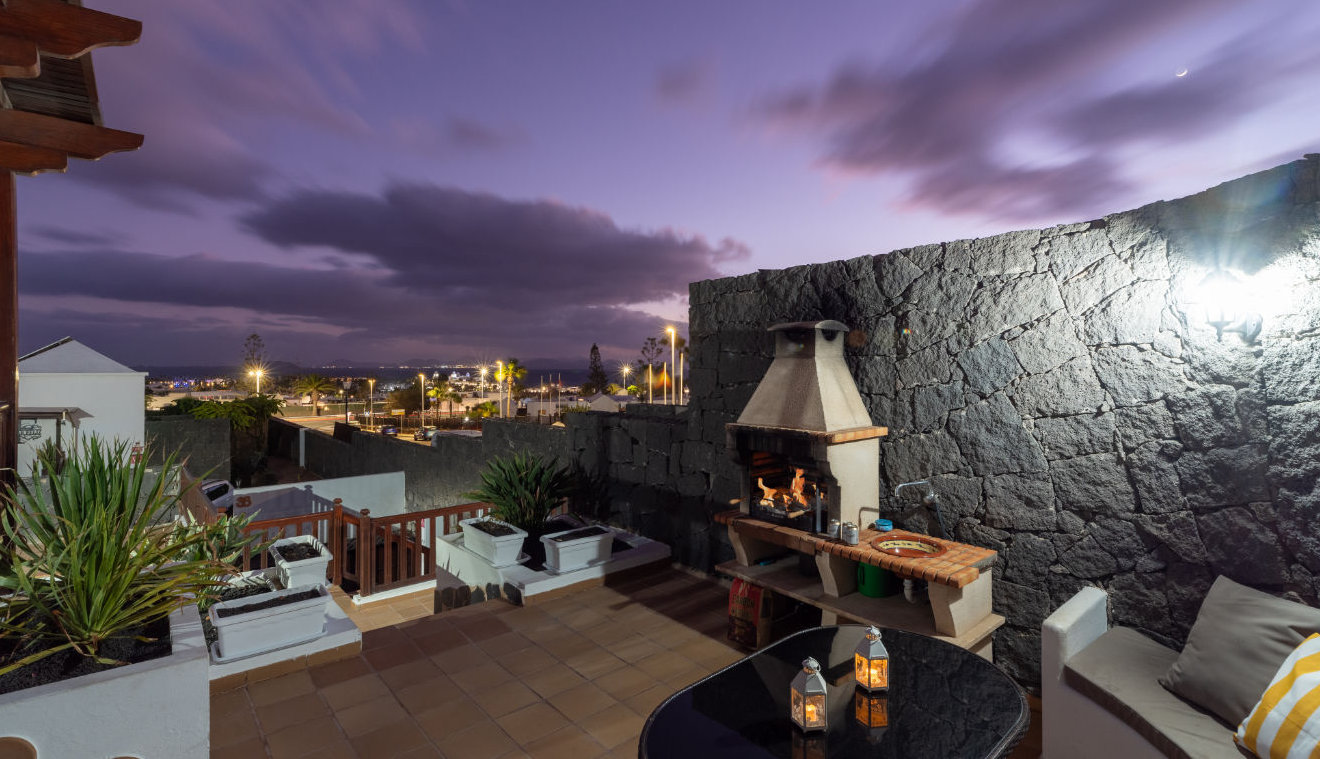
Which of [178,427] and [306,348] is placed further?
[306,348]

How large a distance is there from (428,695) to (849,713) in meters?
2.41

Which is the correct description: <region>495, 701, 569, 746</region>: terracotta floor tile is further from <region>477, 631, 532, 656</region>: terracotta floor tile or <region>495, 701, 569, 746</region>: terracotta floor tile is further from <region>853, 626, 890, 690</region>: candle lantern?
<region>853, 626, 890, 690</region>: candle lantern

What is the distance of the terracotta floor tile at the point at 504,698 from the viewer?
2.93 metres

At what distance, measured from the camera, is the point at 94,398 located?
38.5 ft

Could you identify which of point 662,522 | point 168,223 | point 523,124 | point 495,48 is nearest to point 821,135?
point 495,48

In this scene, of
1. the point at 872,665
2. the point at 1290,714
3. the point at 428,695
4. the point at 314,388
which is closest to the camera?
the point at 1290,714

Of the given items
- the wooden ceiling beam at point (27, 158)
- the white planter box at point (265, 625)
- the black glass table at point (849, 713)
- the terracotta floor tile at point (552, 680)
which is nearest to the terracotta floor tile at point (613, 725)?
the terracotta floor tile at point (552, 680)

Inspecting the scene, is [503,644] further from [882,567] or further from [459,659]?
[882,567]

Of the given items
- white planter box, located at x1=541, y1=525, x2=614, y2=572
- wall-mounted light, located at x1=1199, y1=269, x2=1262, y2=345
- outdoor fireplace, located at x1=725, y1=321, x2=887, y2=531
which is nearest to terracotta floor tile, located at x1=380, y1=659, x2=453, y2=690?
white planter box, located at x1=541, y1=525, x2=614, y2=572

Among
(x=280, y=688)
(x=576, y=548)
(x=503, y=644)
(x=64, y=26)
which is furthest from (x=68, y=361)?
(x=503, y=644)

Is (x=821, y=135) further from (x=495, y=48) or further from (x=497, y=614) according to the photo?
(x=497, y=614)

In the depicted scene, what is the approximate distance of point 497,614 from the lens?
13.6 feet

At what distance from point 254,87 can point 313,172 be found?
21.7m

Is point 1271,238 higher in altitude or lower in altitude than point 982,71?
lower
